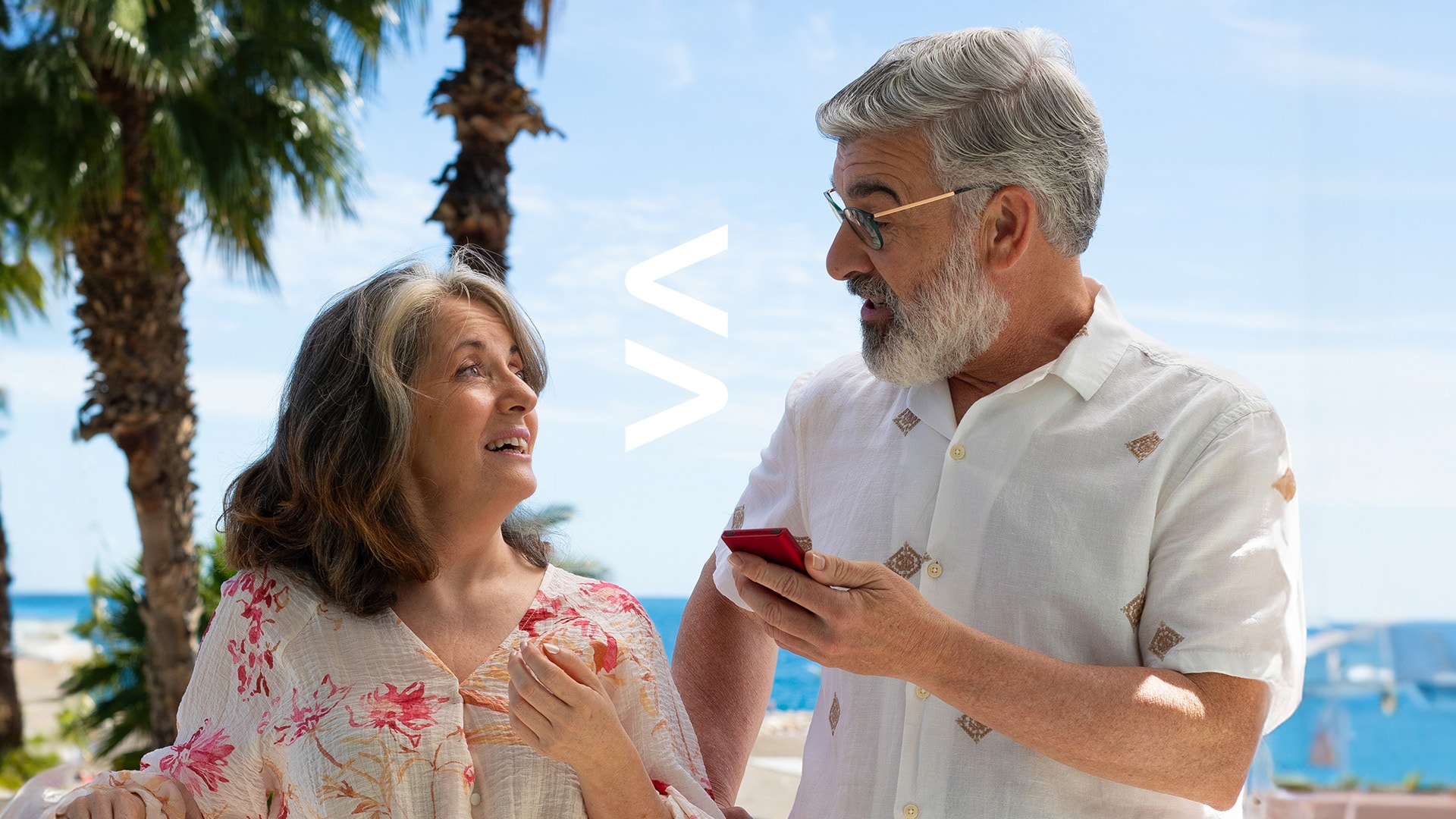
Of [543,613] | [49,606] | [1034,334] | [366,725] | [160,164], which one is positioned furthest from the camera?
[49,606]

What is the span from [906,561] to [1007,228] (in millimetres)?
559

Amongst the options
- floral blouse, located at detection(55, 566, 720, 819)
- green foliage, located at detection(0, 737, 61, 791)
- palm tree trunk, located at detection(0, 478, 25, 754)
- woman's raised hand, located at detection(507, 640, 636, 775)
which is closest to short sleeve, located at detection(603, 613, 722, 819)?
floral blouse, located at detection(55, 566, 720, 819)

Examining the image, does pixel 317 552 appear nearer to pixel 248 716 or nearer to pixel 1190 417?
pixel 248 716

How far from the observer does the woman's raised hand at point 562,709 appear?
1.66 meters

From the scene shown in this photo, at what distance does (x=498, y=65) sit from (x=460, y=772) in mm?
4966

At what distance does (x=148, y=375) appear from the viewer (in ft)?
27.1

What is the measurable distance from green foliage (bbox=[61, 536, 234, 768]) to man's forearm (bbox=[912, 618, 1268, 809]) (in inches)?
324

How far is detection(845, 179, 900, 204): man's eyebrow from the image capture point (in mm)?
1896

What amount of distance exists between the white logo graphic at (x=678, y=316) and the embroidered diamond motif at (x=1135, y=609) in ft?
10.9

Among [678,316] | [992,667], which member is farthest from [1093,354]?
[678,316]

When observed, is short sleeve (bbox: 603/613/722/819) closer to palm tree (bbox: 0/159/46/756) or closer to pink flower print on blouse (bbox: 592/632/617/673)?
pink flower print on blouse (bbox: 592/632/617/673)

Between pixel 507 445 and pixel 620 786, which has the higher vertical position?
pixel 507 445

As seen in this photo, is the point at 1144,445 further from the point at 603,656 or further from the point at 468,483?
the point at 468,483

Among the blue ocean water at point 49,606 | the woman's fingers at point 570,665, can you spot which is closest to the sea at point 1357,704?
the woman's fingers at point 570,665
